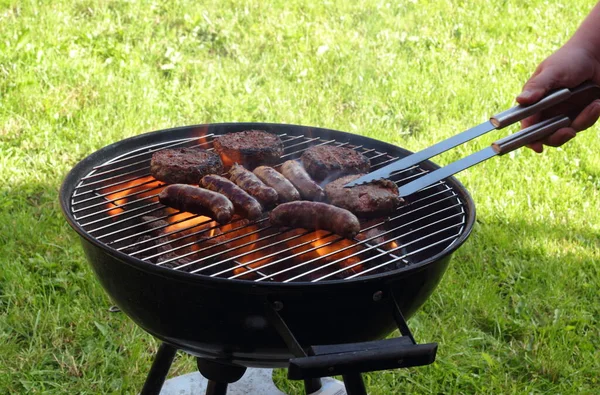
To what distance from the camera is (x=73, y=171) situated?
8.30ft

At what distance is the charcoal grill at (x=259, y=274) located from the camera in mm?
1900

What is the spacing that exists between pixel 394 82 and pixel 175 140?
323cm

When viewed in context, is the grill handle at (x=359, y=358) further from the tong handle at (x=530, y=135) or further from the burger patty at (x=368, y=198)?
the tong handle at (x=530, y=135)

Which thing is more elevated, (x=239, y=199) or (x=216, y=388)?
(x=239, y=199)

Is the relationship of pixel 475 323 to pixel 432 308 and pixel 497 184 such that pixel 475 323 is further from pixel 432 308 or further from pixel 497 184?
pixel 497 184

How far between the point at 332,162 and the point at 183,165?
0.56 metres

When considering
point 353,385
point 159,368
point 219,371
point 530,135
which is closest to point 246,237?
point 219,371

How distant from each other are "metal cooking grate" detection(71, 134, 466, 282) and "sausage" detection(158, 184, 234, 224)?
0.15 ft

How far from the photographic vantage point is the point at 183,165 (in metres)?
2.56

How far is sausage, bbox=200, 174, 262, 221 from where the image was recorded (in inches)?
91.0

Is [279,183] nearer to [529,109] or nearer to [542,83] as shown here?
[529,109]

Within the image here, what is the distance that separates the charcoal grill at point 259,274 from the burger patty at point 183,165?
9 centimetres

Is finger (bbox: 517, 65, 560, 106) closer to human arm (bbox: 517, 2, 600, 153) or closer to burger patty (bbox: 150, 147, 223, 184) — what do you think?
human arm (bbox: 517, 2, 600, 153)

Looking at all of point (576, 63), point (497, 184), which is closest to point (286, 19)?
point (497, 184)
